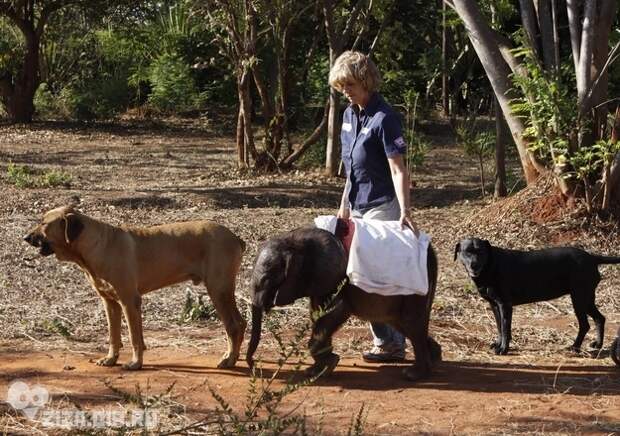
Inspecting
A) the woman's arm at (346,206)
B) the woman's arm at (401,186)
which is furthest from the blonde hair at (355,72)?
the woman's arm at (346,206)

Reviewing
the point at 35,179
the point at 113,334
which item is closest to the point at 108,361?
the point at 113,334

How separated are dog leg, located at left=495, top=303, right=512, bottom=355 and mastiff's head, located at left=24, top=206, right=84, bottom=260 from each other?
3027mm

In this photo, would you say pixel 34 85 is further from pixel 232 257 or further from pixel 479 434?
pixel 479 434

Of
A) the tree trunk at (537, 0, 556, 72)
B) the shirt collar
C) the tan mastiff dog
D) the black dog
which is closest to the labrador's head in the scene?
the black dog

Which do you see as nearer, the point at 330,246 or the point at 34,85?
the point at 330,246

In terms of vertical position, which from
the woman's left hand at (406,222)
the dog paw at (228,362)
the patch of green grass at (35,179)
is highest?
the woman's left hand at (406,222)

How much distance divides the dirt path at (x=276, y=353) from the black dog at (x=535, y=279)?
308mm

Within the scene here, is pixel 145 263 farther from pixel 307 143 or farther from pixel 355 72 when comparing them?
pixel 307 143

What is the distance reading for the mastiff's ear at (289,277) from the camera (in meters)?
6.23

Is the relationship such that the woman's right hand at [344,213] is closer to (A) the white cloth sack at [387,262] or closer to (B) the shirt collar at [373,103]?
(A) the white cloth sack at [387,262]

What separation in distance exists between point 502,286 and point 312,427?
253 cm

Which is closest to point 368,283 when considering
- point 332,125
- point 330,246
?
point 330,246

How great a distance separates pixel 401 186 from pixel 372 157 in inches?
13.9

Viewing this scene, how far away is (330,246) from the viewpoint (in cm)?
636
